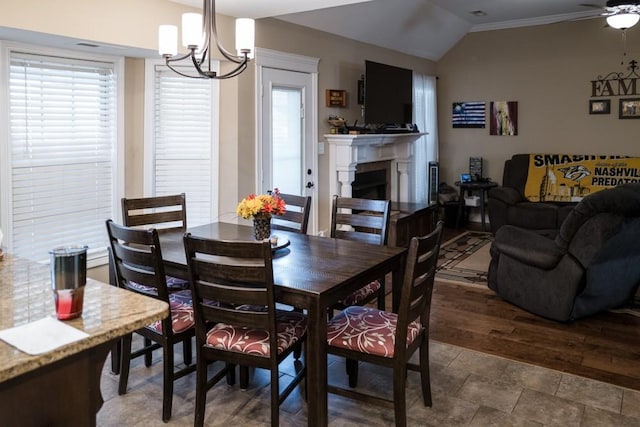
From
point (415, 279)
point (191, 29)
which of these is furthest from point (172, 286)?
point (415, 279)

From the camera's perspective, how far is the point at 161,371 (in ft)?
10.5

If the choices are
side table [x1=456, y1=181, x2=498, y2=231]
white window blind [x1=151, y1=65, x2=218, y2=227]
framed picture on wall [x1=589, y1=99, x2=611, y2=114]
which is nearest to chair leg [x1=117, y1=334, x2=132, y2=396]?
white window blind [x1=151, y1=65, x2=218, y2=227]

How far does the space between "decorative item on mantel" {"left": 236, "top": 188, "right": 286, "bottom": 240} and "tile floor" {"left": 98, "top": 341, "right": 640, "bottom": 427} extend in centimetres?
87

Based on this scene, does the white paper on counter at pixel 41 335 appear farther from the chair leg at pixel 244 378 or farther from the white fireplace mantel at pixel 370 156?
the white fireplace mantel at pixel 370 156

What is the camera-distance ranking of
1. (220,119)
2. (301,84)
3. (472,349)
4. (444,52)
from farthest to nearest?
1. (444,52)
2. (301,84)
3. (220,119)
4. (472,349)

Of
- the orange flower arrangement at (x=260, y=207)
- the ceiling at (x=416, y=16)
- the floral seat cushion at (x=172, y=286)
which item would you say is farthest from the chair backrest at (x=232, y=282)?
the ceiling at (x=416, y=16)

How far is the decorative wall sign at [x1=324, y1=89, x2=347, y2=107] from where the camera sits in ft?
18.3

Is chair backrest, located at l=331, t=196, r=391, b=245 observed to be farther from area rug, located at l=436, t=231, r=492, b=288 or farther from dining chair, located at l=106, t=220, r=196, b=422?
area rug, located at l=436, t=231, r=492, b=288

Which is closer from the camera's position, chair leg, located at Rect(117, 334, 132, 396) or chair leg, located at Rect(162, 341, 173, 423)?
chair leg, located at Rect(162, 341, 173, 423)

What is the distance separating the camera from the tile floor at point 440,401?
105 inches

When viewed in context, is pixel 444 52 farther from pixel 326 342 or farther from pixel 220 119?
pixel 326 342

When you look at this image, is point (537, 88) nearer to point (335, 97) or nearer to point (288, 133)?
point (335, 97)

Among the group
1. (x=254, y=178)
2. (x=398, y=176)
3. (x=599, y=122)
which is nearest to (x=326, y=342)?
(x=254, y=178)

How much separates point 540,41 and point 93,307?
7.12 metres
